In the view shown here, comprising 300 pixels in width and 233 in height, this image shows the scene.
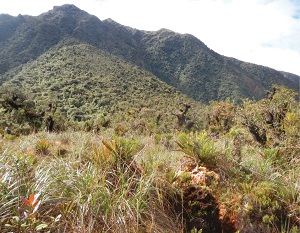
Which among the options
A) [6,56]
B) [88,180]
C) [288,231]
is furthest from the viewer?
[6,56]

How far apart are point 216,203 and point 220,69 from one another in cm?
9017

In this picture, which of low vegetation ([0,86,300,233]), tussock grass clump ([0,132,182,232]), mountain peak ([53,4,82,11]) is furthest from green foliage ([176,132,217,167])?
mountain peak ([53,4,82,11])

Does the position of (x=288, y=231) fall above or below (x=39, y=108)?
above

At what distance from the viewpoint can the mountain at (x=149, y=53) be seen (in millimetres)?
73438

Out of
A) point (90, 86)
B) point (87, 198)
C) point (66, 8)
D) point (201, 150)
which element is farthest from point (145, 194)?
point (66, 8)

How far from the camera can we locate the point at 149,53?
360 feet

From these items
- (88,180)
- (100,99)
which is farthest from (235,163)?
(100,99)

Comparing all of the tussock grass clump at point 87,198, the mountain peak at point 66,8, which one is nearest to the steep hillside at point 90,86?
the tussock grass clump at point 87,198

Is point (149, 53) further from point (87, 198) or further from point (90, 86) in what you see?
point (87, 198)

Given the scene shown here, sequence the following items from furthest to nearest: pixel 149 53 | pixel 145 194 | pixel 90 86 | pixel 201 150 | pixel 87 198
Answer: pixel 149 53 < pixel 90 86 < pixel 201 150 < pixel 145 194 < pixel 87 198

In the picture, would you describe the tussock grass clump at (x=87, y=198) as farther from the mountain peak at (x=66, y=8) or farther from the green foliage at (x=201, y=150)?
A: the mountain peak at (x=66, y=8)

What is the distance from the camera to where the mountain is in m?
73.4

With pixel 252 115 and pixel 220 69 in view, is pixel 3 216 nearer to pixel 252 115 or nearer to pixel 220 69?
pixel 252 115

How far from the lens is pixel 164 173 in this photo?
2834 mm
